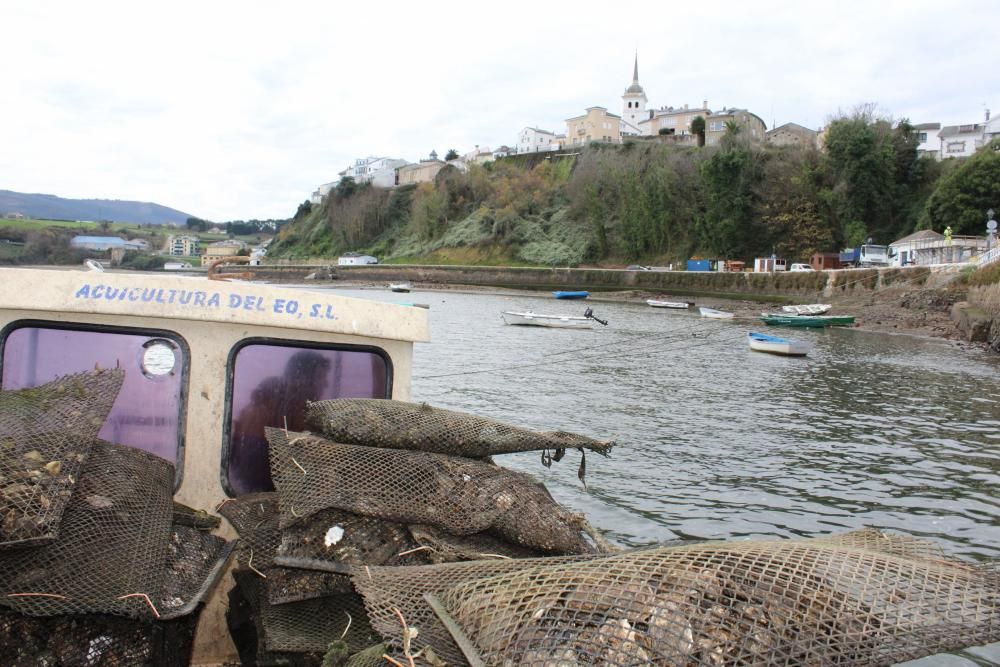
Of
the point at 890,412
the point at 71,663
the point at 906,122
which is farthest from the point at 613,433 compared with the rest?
the point at 906,122

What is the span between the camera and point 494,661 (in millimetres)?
2504

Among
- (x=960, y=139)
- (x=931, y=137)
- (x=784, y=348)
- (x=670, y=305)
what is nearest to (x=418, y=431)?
(x=784, y=348)

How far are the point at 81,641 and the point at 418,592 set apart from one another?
144 centimetres

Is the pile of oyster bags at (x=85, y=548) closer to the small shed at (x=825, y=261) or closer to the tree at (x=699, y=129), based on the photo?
the small shed at (x=825, y=261)

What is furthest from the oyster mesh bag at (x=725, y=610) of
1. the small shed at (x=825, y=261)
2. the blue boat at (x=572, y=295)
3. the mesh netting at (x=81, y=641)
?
the small shed at (x=825, y=261)

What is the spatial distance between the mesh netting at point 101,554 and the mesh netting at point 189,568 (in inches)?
2.7

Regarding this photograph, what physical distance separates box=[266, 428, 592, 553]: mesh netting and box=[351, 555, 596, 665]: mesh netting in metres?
0.50

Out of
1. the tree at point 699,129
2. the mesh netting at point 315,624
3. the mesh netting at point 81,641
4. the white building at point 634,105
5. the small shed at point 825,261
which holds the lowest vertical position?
the mesh netting at point 315,624

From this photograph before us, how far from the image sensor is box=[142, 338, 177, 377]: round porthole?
16.0 ft

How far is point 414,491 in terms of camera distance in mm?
3916

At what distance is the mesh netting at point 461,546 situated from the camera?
3.72 m

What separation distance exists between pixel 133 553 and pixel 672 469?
1153 cm

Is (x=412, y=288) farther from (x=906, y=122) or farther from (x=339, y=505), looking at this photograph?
(x=339, y=505)

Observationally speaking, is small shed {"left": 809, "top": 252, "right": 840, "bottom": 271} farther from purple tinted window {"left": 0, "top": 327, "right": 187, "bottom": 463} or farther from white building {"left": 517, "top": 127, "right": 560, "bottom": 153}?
white building {"left": 517, "top": 127, "right": 560, "bottom": 153}
